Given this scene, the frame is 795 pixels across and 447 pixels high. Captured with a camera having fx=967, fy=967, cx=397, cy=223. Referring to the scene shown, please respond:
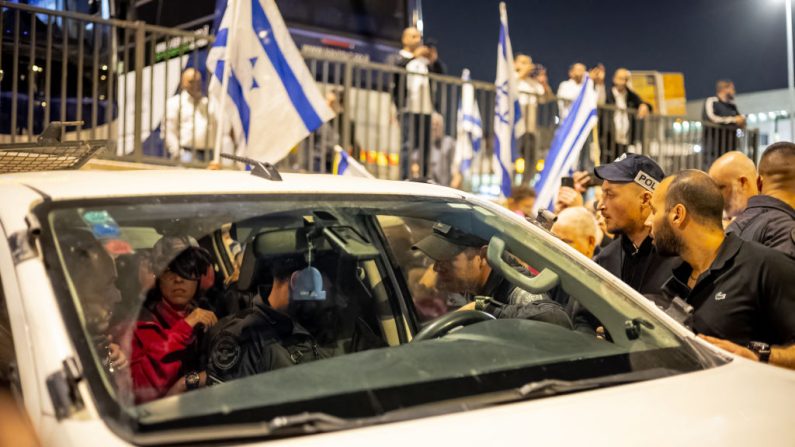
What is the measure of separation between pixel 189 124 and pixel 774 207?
19.8ft

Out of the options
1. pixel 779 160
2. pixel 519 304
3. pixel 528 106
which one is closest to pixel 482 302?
pixel 519 304

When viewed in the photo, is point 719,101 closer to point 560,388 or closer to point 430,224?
point 430,224

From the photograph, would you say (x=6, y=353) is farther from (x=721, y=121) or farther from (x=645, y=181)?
(x=721, y=121)

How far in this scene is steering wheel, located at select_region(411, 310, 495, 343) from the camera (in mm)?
2998

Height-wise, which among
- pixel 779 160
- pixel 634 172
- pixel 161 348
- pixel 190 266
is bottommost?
pixel 161 348

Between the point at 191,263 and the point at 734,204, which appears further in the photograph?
the point at 734,204

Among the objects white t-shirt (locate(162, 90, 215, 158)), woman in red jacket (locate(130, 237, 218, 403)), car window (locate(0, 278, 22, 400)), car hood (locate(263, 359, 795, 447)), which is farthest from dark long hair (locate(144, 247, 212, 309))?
white t-shirt (locate(162, 90, 215, 158))

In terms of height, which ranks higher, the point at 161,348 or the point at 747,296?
the point at 747,296

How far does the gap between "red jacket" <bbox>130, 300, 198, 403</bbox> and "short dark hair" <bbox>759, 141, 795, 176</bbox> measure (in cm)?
318

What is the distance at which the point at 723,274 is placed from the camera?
3.77 m

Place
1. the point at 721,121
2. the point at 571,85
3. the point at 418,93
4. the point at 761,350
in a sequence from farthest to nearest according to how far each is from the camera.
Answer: the point at 721,121 → the point at 571,85 → the point at 418,93 → the point at 761,350

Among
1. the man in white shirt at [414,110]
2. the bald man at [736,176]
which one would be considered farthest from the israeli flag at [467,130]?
the bald man at [736,176]

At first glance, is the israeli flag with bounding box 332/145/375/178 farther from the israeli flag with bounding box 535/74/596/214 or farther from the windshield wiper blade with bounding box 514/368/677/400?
the windshield wiper blade with bounding box 514/368/677/400

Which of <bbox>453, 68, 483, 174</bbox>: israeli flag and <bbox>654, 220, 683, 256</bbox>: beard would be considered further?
<bbox>453, 68, 483, 174</bbox>: israeli flag
